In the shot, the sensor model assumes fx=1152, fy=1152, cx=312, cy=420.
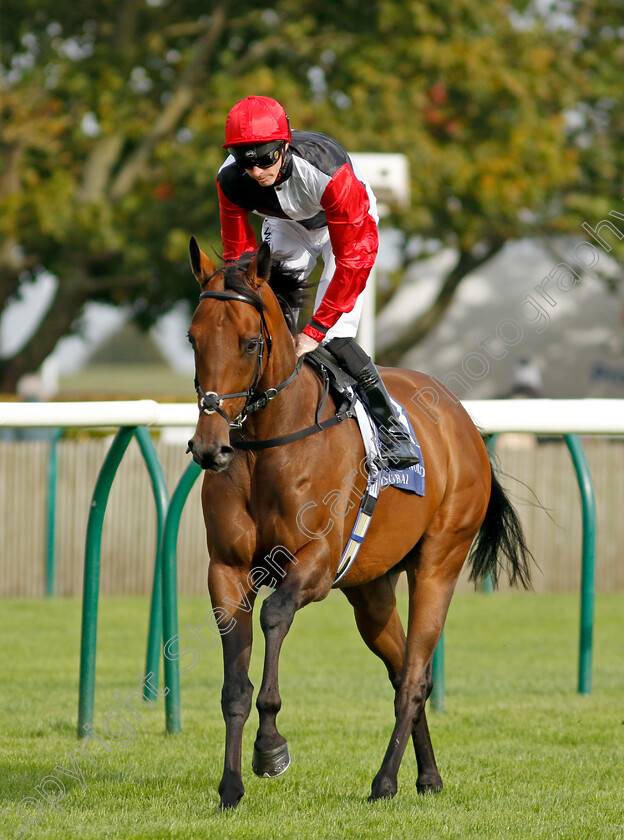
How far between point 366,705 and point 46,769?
2.14m

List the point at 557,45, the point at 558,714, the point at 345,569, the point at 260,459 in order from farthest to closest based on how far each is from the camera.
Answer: the point at 557,45 → the point at 558,714 → the point at 345,569 → the point at 260,459

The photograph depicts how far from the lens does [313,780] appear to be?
14.7 ft

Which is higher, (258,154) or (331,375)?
(258,154)

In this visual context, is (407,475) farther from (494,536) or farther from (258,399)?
(494,536)

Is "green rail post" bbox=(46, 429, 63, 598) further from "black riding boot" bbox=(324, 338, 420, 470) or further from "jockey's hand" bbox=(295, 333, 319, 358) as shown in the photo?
"jockey's hand" bbox=(295, 333, 319, 358)

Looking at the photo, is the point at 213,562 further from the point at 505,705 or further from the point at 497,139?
the point at 497,139

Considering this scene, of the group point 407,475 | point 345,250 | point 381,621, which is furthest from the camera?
Answer: point 381,621

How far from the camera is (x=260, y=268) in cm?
389

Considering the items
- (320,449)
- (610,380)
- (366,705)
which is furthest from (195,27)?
(320,449)

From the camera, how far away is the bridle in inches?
141

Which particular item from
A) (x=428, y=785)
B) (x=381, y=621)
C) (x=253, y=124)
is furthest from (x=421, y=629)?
(x=253, y=124)

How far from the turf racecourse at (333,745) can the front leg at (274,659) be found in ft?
0.68

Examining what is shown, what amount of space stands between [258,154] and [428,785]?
244cm

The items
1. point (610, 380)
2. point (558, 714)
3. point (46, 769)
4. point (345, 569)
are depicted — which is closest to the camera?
point (345, 569)
